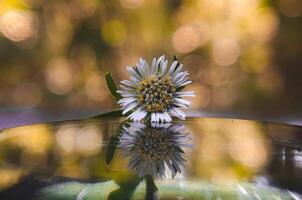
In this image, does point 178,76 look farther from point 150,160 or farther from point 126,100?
point 150,160

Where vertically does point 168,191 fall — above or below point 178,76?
below

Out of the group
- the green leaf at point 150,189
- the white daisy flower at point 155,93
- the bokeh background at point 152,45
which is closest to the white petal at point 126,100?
the white daisy flower at point 155,93

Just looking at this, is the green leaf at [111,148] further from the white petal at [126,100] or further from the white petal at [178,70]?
the white petal at [178,70]

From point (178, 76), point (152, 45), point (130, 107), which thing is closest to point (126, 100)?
point (130, 107)

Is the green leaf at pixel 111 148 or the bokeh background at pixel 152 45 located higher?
the bokeh background at pixel 152 45

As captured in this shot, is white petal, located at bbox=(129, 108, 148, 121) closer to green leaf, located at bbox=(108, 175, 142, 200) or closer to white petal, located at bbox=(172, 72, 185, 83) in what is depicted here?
white petal, located at bbox=(172, 72, 185, 83)

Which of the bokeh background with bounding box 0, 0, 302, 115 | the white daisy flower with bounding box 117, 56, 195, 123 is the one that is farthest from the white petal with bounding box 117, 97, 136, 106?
the bokeh background with bounding box 0, 0, 302, 115
